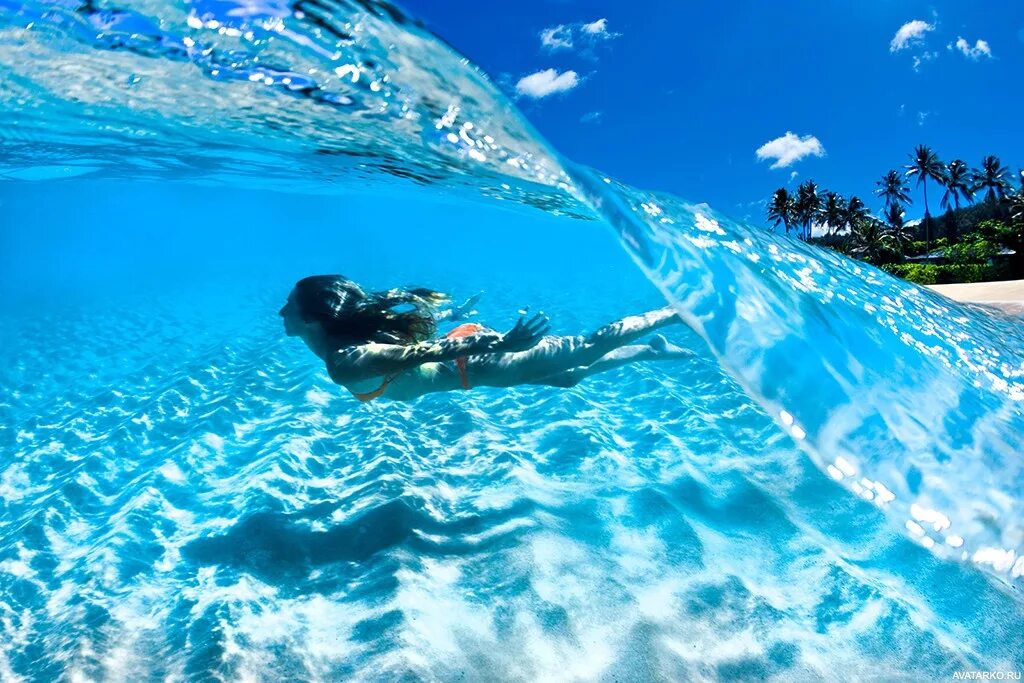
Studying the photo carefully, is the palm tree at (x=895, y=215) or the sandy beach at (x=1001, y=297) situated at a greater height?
the palm tree at (x=895, y=215)

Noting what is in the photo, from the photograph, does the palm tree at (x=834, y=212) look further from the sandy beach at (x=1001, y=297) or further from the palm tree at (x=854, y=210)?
the sandy beach at (x=1001, y=297)

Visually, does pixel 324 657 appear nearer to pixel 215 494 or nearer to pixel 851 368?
pixel 215 494

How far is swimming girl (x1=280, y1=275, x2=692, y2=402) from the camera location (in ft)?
12.6

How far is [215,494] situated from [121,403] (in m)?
4.21

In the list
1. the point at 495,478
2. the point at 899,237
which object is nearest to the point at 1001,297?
the point at 495,478

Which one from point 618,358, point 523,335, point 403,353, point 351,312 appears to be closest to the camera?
point 523,335

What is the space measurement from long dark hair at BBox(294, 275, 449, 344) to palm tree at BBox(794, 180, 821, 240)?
70229mm

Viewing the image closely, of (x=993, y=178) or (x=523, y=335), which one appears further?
(x=993, y=178)

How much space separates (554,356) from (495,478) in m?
1.16

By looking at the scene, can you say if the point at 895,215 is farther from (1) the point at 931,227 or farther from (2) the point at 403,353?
(2) the point at 403,353

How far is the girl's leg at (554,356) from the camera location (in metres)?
4.44

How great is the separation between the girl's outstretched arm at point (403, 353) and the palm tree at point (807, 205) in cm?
7056

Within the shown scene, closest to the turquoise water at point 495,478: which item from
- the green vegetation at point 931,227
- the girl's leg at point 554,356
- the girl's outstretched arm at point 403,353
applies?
the girl's leg at point 554,356

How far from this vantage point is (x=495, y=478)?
4664 mm
